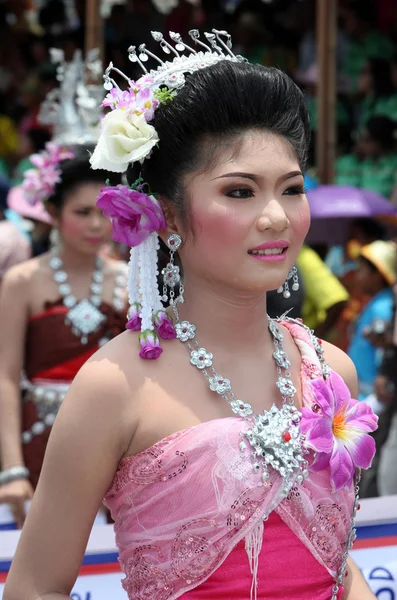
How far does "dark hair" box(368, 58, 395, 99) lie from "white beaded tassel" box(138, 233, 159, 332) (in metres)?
6.67

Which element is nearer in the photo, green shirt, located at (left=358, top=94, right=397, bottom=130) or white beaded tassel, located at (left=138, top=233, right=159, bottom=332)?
white beaded tassel, located at (left=138, top=233, right=159, bottom=332)

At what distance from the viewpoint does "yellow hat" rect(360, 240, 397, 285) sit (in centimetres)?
573

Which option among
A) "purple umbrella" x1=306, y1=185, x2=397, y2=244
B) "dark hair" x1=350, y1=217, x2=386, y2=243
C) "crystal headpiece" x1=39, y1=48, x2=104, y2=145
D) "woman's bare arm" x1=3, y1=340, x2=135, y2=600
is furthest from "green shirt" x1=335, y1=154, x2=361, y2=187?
"woman's bare arm" x1=3, y1=340, x2=135, y2=600

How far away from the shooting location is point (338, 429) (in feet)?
6.68

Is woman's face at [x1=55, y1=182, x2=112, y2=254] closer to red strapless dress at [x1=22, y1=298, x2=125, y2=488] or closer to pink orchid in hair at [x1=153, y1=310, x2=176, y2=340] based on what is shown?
red strapless dress at [x1=22, y1=298, x2=125, y2=488]

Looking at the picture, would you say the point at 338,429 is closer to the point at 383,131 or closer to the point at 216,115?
the point at 216,115

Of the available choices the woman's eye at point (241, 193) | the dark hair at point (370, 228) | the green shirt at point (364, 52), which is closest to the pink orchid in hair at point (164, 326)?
the woman's eye at point (241, 193)

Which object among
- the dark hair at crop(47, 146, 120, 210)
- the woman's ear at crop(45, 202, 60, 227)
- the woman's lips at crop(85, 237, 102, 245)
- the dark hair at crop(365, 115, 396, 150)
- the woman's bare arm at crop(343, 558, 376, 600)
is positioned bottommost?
the woman's bare arm at crop(343, 558, 376, 600)

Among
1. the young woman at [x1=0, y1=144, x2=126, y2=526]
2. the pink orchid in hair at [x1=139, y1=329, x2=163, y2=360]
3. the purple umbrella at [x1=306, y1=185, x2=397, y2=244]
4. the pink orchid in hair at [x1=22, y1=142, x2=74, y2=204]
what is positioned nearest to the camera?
the pink orchid in hair at [x1=139, y1=329, x2=163, y2=360]

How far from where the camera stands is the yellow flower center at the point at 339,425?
6.65 feet

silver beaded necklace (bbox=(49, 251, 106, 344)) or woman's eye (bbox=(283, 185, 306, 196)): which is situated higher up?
woman's eye (bbox=(283, 185, 306, 196))

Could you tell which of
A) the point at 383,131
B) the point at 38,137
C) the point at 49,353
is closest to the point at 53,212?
the point at 49,353

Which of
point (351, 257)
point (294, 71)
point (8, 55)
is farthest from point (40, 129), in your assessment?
point (351, 257)

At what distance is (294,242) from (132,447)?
49cm
